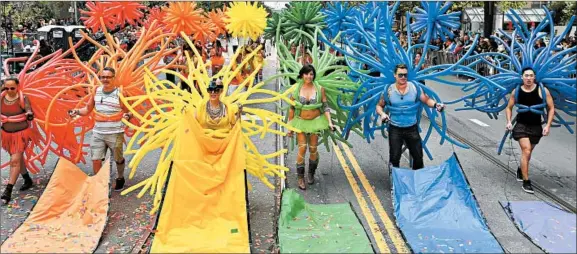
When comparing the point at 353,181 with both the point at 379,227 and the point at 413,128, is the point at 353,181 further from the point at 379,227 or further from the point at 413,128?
the point at 379,227

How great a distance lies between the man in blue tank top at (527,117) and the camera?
819cm

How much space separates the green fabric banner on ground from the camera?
5867 mm

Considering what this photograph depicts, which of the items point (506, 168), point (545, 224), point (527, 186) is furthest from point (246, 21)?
point (545, 224)

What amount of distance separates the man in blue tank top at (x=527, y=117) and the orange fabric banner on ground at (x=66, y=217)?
5.25 meters

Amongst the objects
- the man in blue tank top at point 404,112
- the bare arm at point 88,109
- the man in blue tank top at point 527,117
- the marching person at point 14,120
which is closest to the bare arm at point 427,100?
the man in blue tank top at point 404,112

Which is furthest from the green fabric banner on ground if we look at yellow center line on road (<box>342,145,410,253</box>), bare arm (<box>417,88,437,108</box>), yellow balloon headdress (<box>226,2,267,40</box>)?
yellow balloon headdress (<box>226,2,267,40</box>)

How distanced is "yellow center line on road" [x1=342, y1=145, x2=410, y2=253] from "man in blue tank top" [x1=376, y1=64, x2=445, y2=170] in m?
0.58

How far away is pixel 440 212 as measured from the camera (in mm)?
6746

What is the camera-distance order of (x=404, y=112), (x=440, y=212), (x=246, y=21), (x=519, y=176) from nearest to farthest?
(x=440, y=212), (x=404, y=112), (x=519, y=176), (x=246, y=21)

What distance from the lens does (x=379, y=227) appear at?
22.3 ft

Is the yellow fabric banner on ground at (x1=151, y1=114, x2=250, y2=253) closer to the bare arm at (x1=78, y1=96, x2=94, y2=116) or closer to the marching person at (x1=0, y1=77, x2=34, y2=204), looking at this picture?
the bare arm at (x1=78, y1=96, x2=94, y2=116)

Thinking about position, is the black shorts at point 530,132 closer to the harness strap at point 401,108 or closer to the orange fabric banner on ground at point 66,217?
the harness strap at point 401,108

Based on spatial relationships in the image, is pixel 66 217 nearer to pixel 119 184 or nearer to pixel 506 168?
pixel 119 184

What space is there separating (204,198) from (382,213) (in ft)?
7.55
